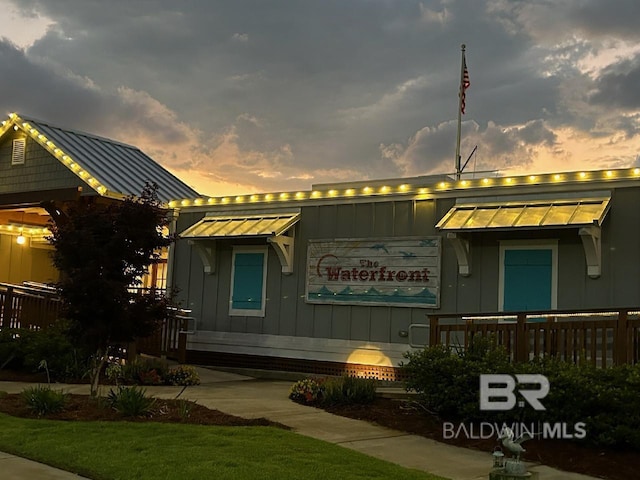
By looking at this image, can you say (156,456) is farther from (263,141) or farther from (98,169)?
(263,141)

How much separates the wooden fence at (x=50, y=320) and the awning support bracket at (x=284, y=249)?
2430mm

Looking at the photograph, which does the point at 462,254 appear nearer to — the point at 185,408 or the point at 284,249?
the point at 284,249

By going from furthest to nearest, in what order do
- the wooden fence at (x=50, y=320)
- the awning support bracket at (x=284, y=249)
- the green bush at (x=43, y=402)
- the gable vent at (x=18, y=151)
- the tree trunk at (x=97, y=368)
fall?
the gable vent at (x=18, y=151), the wooden fence at (x=50, y=320), the awning support bracket at (x=284, y=249), the tree trunk at (x=97, y=368), the green bush at (x=43, y=402)

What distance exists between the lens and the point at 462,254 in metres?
12.4

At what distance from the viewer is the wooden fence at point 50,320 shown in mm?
15346

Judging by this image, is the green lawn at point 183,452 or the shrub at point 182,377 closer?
the green lawn at point 183,452

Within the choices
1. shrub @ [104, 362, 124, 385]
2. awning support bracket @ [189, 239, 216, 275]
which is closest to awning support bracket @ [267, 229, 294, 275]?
awning support bracket @ [189, 239, 216, 275]

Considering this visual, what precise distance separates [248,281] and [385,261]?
11.0ft

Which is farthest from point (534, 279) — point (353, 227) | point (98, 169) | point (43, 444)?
point (98, 169)

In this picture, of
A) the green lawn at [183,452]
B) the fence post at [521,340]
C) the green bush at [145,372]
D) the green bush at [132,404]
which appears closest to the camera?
the green lawn at [183,452]

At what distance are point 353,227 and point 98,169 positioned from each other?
7.28 meters

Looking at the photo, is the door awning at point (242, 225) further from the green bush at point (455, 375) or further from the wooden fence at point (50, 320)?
the green bush at point (455, 375)

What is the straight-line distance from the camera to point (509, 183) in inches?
475

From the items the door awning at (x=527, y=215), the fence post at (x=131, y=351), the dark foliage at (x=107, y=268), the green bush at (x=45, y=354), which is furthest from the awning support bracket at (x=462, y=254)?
the green bush at (x=45, y=354)
